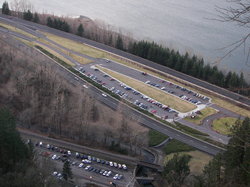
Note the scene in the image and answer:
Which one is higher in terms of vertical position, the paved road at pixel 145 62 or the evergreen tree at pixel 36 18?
the evergreen tree at pixel 36 18

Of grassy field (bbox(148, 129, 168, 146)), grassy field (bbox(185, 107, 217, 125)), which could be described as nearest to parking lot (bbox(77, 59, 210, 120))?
grassy field (bbox(185, 107, 217, 125))

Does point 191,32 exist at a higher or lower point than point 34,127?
higher

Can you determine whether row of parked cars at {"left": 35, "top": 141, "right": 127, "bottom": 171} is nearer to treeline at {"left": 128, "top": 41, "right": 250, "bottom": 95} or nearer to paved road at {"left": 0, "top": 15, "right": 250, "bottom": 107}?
paved road at {"left": 0, "top": 15, "right": 250, "bottom": 107}

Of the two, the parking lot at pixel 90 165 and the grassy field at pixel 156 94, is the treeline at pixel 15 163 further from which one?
the grassy field at pixel 156 94

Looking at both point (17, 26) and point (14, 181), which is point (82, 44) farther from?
point (14, 181)

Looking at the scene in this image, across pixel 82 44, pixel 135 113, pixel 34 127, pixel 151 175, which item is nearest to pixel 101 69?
pixel 82 44

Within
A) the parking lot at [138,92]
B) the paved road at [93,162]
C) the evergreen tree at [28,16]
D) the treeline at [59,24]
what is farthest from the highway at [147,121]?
the evergreen tree at [28,16]

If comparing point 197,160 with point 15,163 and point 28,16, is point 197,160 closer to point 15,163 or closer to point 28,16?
point 15,163
